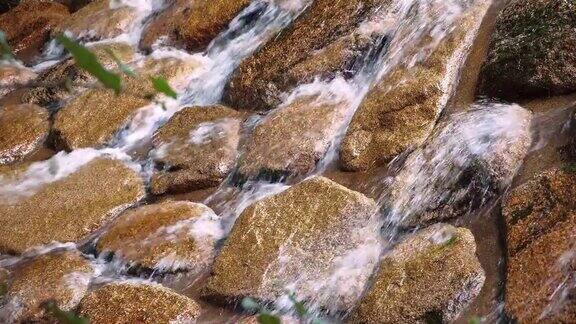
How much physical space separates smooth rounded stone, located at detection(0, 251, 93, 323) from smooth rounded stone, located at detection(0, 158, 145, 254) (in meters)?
0.39

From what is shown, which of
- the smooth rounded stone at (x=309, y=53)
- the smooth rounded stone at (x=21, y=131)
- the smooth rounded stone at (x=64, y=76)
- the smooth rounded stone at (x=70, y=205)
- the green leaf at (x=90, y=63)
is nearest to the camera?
the green leaf at (x=90, y=63)

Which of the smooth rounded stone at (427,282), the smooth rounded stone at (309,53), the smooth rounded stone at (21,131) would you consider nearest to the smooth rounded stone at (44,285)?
the smooth rounded stone at (427,282)

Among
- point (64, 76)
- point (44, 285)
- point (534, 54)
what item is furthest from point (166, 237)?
point (64, 76)

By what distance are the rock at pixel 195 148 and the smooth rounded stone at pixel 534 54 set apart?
2624 mm

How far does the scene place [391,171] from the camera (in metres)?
4.94

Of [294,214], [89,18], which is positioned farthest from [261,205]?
[89,18]

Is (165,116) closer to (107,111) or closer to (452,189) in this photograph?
(107,111)

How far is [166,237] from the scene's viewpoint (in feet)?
17.1

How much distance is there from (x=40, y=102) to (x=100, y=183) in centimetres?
305

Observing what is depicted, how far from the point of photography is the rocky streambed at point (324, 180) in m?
3.83

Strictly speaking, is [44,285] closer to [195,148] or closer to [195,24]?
[195,148]

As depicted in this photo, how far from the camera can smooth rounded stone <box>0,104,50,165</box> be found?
7902 millimetres

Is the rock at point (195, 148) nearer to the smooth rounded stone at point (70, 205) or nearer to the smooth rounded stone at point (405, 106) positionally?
the smooth rounded stone at point (70, 205)

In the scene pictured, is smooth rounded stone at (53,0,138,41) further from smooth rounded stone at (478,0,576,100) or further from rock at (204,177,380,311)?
smooth rounded stone at (478,0,576,100)
